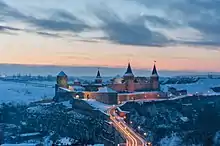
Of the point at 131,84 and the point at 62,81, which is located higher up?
the point at 62,81

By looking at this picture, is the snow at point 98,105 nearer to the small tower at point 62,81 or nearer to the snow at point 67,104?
the snow at point 67,104

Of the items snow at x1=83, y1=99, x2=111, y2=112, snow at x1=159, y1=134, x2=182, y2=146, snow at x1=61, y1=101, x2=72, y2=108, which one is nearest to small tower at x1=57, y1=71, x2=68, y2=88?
snow at x1=61, y1=101, x2=72, y2=108

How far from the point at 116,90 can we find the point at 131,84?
12.8ft

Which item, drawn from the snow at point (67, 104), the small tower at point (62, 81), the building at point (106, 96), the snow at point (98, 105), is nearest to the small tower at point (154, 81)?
the building at point (106, 96)

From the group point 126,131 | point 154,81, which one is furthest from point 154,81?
point 126,131

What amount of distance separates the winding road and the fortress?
694cm

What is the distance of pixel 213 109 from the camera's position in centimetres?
7544

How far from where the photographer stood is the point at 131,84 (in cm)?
8512

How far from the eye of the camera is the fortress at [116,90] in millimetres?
73950

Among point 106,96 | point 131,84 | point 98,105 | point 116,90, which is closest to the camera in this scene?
point 98,105

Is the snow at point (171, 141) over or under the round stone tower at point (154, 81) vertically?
under

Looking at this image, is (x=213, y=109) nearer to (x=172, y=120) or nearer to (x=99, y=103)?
(x=172, y=120)

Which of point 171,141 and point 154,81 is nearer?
point 171,141

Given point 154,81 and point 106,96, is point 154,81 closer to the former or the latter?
point 154,81
